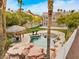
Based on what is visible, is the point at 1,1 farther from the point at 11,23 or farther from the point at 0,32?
the point at 11,23

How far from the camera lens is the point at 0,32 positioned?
80.2 inches

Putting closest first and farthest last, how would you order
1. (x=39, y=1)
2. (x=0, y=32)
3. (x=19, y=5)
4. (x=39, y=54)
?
(x=0, y=32) → (x=39, y=54) → (x=19, y=5) → (x=39, y=1)

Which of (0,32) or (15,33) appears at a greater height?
(0,32)

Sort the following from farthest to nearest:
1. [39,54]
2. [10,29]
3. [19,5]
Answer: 1. [19,5]
2. [10,29]
3. [39,54]

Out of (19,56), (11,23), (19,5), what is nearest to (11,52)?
(19,56)

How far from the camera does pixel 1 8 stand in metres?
2.04

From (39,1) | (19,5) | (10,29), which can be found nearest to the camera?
(10,29)

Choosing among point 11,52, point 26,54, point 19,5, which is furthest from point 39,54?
point 19,5

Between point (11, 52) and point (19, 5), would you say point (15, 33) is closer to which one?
point (11, 52)

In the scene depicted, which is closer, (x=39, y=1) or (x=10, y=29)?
(x=10, y=29)

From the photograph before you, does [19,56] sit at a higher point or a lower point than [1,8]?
lower

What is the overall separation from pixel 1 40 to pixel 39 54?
7315mm

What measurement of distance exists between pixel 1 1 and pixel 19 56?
759 cm

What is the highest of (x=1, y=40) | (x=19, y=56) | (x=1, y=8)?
(x=1, y=8)
